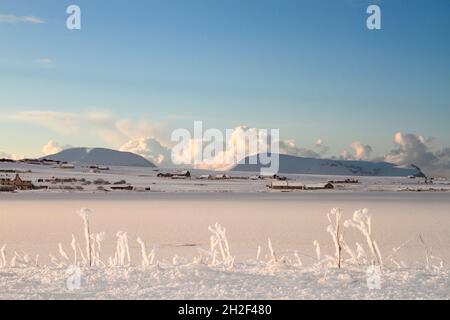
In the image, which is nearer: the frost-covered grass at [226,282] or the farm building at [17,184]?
the frost-covered grass at [226,282]

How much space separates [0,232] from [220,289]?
9992 mm

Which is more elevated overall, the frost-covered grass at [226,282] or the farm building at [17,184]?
the frost-covered grass at [226,282]

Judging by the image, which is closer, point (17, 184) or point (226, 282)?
point (226, 282)

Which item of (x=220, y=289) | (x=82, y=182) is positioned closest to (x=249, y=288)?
(x=220, y=289)

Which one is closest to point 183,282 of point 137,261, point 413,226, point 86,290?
point 86,290

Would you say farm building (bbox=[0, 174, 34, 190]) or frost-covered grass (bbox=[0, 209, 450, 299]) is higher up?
frost-covered grass (bbox=[0, 209, 450, 299])

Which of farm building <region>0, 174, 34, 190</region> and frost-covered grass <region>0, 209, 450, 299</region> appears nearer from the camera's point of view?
frost-covered grass <region>0, 209, 450, 299</region>

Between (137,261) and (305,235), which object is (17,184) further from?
(137,261)

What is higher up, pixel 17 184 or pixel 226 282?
pixel 226 282

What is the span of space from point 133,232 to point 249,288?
913 cm
